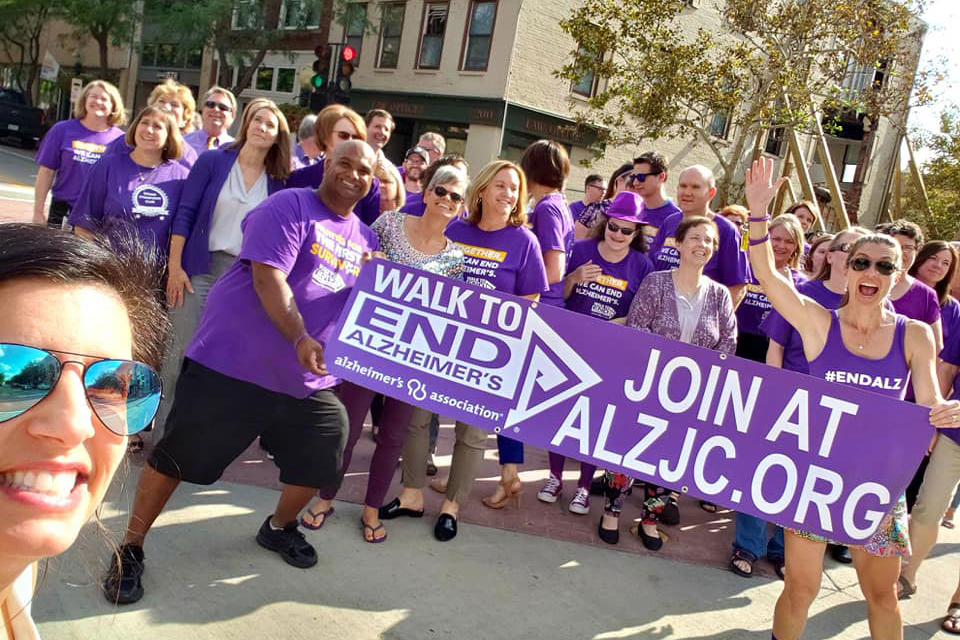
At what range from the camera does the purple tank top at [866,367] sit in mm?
3258

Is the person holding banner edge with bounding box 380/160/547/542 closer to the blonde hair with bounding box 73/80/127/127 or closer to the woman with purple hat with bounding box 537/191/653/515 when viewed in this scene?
the woman with purple hat with bounding box 537/191/653/515

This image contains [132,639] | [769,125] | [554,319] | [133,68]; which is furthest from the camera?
[133,68]

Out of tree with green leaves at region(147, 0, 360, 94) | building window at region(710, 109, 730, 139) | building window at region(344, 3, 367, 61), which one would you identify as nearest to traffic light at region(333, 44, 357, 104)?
→ building window at region(344, 3, 367, 61)

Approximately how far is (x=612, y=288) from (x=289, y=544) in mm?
2599

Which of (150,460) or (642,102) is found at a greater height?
(642,102)

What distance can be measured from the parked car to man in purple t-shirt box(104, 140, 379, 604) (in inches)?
1167

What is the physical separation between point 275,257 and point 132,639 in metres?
1.59

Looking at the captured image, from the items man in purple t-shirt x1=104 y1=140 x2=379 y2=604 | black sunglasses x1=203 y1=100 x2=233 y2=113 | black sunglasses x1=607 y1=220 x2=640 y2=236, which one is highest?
black sunglasses x1=203 y1=100 x2=233 y2=113

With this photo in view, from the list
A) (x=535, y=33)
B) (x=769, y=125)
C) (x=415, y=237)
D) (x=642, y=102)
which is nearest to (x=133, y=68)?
(x=535, y=33)

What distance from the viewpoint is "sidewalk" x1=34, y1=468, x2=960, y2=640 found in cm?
311

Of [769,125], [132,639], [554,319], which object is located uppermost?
[769,125]

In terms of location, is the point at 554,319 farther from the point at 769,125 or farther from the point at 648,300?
the point at 769,125

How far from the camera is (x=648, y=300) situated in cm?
459

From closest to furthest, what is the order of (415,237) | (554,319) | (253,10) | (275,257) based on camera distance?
(275,257) < (554,319) < (415,237) < (253,10)
